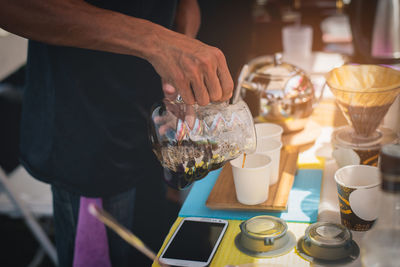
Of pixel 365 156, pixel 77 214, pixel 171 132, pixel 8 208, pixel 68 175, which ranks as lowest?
pixel 8 208

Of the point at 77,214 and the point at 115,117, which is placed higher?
the point at 115,117

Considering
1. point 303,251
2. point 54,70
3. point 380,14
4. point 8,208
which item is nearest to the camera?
point 303,251

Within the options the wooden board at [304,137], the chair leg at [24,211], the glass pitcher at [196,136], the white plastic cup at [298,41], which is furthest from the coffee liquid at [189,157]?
the white plastic cup at [298,41]

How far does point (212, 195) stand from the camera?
1094 mm

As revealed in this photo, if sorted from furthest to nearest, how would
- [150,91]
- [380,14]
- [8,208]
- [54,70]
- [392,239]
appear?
1. [380,14]
2. [8,208]
3. [150,91]
4. [54,70]
5. [392,239]

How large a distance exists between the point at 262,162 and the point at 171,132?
0.28 m

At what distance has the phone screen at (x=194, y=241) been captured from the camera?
33.9 inches

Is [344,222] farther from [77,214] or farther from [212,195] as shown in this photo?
[77,214]

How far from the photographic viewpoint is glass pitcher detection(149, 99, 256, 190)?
0.92 meters

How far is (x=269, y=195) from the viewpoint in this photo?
3.49ft

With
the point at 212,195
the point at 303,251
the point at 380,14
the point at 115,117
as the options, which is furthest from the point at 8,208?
the point at 380,14

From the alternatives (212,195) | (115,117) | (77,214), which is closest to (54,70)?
(115,117)

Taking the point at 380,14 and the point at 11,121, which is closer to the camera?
the point at 380,14

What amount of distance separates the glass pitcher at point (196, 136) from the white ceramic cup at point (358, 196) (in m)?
0.23
